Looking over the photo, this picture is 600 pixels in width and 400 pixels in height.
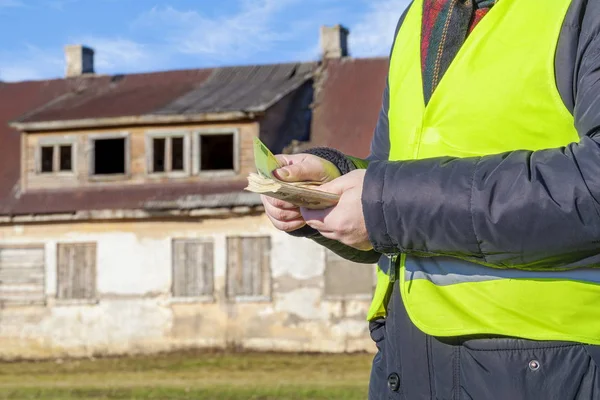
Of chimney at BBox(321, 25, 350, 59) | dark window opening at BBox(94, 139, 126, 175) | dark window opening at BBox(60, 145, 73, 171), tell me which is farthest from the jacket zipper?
dark window opening at BBox(94, 139, 126, 175)

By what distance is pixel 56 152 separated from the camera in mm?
21000

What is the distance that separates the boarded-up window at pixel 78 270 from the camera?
1981 cm

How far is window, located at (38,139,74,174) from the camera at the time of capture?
20953 mm

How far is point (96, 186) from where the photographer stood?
67.6 feet

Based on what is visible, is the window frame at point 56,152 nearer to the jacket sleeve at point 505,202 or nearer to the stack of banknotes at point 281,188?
the stack of banknotes at point 281,188

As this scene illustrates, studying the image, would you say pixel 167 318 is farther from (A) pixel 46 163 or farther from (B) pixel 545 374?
(B) pixel 545 374

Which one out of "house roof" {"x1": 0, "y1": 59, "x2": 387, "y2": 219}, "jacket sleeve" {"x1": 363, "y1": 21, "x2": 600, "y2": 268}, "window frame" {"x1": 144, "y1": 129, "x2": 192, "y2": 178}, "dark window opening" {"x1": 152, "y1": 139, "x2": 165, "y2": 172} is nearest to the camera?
"jacket sleeve" {"x1": 363, "y1": 21, "x2": 600, "y2": 268}

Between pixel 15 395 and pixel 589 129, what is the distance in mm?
12645

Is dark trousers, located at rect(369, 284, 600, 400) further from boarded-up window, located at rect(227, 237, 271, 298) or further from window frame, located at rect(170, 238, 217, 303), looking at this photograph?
window frame, located at rect(170, 238, 217, 303)

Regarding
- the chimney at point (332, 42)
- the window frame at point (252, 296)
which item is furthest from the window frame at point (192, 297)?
the chimney at point (332, 42)

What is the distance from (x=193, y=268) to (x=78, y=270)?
8.19 ft

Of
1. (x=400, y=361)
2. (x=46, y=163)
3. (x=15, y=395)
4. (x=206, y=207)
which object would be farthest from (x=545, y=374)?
(x=46, y=163)

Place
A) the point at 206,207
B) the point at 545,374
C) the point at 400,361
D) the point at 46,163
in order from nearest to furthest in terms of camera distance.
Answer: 1. the point at 545,374
2. the point at 400,361
3. the point at 206,207
4. the point at 46,163

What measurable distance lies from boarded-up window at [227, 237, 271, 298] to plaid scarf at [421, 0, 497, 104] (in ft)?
55.1
